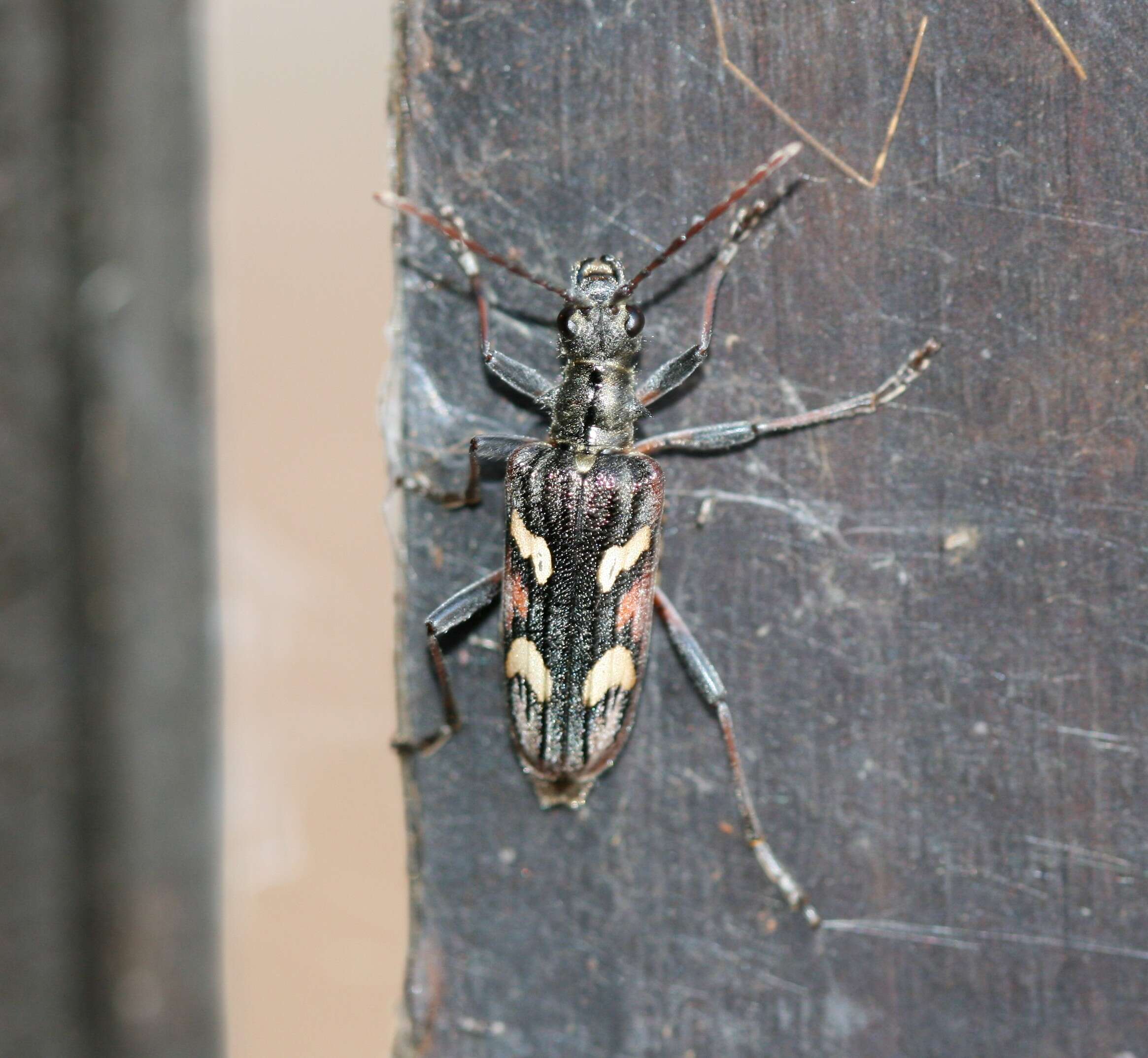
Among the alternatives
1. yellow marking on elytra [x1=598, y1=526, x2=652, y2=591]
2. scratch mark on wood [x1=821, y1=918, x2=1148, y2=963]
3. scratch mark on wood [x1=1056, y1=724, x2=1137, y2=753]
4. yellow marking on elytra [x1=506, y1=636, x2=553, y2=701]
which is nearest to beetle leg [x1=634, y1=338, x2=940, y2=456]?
yellow marking on elytra [x1=598, y1=526, x2=652, y2=591]

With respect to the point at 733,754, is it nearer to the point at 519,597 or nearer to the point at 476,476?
the point at 519,597

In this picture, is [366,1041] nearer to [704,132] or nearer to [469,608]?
[469,608]

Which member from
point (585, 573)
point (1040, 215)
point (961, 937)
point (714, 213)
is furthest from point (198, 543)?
point (1040, 215)

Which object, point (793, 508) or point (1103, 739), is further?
point (793, 508)

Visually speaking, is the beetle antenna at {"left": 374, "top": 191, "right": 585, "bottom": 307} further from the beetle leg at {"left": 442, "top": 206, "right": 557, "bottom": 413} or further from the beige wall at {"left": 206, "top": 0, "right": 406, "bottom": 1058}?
the beige wall at {"left": 206, "top": 0, "right": 406, "bottom": 1058}

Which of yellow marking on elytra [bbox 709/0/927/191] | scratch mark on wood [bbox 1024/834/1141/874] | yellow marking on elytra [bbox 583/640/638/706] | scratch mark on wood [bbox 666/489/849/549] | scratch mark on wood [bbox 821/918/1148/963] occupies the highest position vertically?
yellow marking on elytra [bbox 709/0/927/191]

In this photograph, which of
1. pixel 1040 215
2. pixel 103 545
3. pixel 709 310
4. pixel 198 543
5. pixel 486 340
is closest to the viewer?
pixel 1040 215
